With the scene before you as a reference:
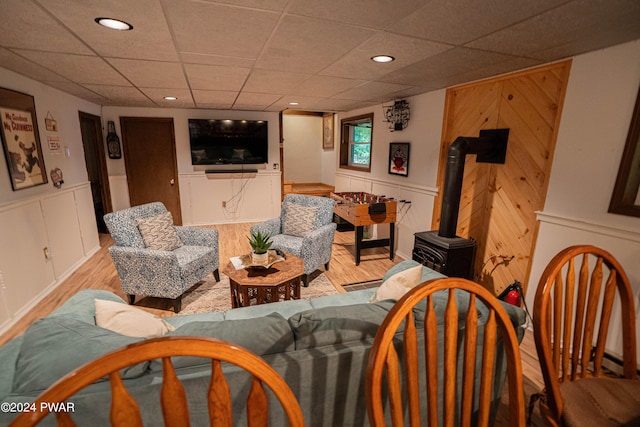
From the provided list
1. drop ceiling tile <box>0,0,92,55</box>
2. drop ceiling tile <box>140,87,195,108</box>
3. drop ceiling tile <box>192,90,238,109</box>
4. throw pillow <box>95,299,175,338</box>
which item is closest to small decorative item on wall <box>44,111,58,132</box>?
drop ceiling tile <box>140,87,195,108</box>

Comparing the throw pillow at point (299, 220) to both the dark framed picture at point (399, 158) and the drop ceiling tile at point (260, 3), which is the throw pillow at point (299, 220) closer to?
the dark framed picture at point (399, 158)

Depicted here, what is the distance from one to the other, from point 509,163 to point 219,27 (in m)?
2.60

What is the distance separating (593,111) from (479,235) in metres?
1.43

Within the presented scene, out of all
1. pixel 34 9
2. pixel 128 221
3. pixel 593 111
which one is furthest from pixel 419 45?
pixel 128 221

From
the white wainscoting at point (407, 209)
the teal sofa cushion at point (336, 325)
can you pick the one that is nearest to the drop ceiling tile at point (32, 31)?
the teal sofa cushion at point (336, 325)

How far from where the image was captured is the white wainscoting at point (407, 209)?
3611 millimetres

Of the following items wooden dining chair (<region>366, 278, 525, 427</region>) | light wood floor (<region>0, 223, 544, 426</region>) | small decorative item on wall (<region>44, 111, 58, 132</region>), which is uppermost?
small decorative item on wall (<region>44, 111, 58, 132</region>)

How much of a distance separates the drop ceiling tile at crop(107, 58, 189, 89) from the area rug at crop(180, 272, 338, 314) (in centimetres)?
212

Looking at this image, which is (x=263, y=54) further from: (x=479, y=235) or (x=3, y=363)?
(x=479, y=235)

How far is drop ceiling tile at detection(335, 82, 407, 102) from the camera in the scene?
3158 millimetres

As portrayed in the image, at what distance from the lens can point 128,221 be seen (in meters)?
2.72

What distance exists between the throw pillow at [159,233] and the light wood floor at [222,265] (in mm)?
550

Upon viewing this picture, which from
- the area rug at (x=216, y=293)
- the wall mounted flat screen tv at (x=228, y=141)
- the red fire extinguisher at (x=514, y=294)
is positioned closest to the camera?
the red fire extinguisher at (x=514, y=294)

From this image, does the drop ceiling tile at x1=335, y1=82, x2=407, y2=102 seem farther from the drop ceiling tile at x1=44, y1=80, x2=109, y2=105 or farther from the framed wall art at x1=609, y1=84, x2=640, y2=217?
the drop ceiling tile at x1=44, y1=80, x2=109, y2=105
